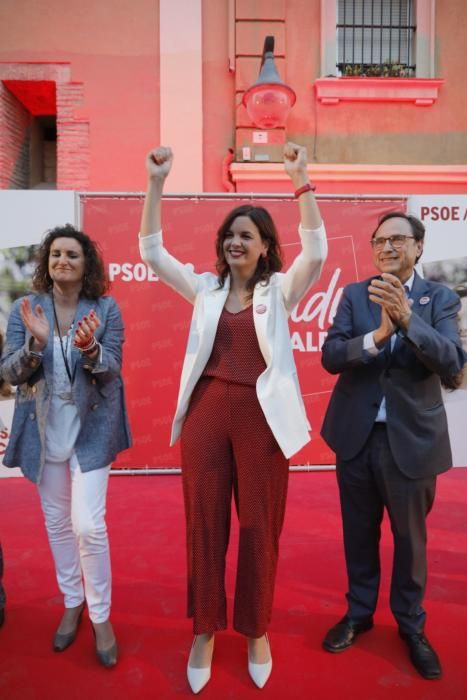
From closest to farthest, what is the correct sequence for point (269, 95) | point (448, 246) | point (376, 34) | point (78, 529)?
1. point (78, 529)
2. point (448, 246)
3. point (269, 95)
4. point (376, 34)

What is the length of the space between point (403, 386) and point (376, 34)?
7150 mm

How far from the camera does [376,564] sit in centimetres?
248

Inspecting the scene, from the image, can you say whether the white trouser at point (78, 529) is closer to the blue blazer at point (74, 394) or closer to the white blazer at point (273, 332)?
the blue blazer at point (74, 394)

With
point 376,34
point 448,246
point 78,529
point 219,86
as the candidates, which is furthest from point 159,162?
point 376,34

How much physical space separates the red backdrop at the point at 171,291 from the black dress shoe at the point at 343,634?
255 cm

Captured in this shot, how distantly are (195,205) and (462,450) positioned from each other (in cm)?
323

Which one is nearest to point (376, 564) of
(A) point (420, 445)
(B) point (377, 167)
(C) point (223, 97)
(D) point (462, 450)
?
(A) point (420, 445)

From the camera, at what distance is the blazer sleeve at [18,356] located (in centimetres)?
223

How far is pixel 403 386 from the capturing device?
88.4 inches

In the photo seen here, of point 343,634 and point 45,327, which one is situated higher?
point 45,327

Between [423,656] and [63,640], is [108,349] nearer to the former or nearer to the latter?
[63,640]

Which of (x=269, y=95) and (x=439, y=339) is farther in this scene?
(x=269, y=95)

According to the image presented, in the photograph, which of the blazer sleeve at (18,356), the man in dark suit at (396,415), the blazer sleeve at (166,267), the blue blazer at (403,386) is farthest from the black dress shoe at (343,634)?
the blazer sleeve at (18,356)

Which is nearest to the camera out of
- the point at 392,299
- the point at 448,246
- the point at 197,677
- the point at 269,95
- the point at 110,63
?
the point at 392,299
